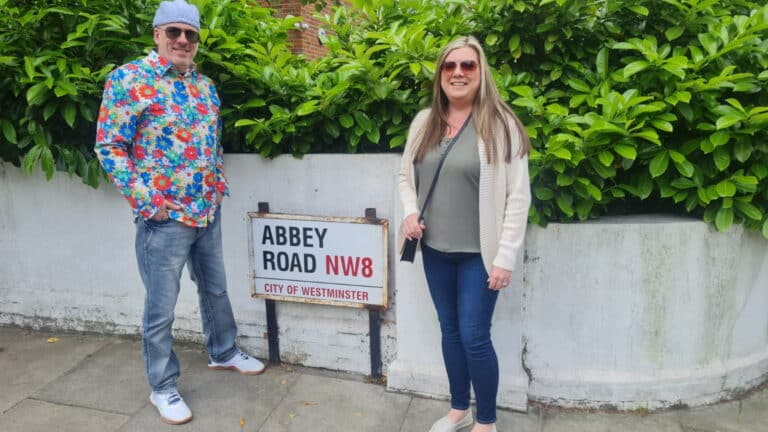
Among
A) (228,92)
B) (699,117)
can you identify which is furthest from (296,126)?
(699,117)

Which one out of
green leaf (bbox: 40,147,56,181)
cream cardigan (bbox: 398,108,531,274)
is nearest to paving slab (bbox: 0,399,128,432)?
green leaf (bbox: 40,147,56,181)

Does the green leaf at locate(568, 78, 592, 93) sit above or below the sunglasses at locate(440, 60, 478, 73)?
below

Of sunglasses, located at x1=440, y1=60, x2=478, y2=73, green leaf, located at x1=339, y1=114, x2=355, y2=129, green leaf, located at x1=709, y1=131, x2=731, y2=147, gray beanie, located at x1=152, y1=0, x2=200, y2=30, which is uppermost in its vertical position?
gray beanie, located at x1=152, y1=0, x2=200, y2=30

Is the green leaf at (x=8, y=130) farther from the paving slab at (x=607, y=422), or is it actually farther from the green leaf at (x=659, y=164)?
the green leaf at (x=659, y=164)

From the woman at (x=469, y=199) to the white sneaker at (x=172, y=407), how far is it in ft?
4.83

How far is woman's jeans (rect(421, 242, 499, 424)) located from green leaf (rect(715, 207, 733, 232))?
4.28ft

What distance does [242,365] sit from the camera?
3473 mm

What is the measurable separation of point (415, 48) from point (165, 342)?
2.08 metres

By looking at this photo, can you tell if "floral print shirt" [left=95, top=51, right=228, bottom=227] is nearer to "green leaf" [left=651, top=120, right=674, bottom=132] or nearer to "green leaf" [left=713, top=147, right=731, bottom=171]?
"green leaf" [left=651, top=120, right=674, bottom=132]

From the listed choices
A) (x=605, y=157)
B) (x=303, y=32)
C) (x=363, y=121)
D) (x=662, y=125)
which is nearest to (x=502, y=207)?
(x=605, y=157)

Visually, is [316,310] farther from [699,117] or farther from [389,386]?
[699,117]

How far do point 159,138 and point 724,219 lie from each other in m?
2.89

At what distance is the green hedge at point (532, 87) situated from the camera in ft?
9.24

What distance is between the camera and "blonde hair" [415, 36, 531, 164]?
2361mm
